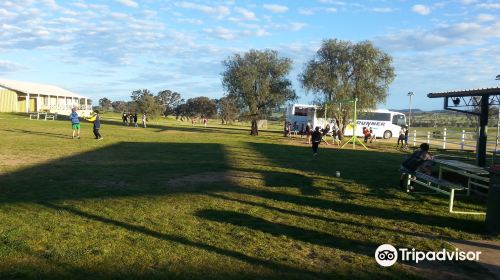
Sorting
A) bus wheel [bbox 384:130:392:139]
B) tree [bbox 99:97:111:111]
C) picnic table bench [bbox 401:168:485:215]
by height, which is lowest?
bus wheel [bbox 384:130:392:139]

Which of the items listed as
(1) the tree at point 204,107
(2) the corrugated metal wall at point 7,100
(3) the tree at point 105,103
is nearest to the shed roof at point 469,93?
(2) the corrugated metal wall at point 7,100

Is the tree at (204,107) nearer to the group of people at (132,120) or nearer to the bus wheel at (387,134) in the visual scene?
the group of people at (132,120)

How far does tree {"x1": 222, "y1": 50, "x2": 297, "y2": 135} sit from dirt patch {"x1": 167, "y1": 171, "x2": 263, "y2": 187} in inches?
1024

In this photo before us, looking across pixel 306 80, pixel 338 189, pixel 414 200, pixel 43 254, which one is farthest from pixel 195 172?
pixel 306 80

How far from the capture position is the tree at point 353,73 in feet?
105

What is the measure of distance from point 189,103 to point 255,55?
191 ft

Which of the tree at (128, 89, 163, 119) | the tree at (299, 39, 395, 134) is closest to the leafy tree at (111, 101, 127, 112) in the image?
the tree at (128, 89, 163, 119)

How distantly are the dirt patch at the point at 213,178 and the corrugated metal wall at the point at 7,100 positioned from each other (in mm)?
55065

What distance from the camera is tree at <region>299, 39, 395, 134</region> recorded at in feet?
105

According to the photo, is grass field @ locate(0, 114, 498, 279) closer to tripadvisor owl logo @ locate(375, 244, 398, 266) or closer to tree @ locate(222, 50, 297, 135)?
tripadvisor owl logo @ locate(375, 244, 398, 266)

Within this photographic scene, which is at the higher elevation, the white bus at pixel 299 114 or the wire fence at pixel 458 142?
the white bus at pixel 299 114

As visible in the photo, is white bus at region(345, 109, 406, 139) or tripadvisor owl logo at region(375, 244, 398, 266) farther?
white bus at region(345, 109, 406, 139)

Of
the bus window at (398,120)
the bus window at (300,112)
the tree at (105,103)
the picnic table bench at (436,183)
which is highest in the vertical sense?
the tree at (105,103)

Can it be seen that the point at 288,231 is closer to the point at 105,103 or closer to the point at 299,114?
the point at 299,114
